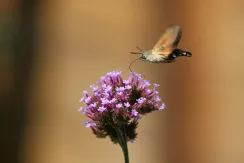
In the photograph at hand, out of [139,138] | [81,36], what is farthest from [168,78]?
[81,36]

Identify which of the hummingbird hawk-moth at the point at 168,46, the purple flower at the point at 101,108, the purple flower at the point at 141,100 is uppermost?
the hummingbird hawk-moth at the point at 168,46

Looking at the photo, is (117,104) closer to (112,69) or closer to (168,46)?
(168,46)

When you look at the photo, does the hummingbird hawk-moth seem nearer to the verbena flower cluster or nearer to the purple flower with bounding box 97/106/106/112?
the verbena flower cluster

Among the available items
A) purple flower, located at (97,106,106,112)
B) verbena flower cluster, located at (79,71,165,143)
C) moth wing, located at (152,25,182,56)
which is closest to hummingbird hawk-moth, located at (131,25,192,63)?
moth wing, located at (152,25,182,56)

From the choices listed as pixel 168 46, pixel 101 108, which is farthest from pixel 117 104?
pixel 168 46

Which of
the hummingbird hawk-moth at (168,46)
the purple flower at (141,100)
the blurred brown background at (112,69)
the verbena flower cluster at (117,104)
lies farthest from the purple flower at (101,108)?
the blurred brown background at (112,69)

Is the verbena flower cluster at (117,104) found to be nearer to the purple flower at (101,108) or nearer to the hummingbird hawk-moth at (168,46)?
the purple flower at (101,108)
